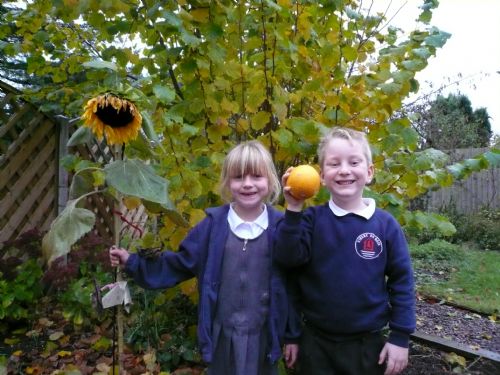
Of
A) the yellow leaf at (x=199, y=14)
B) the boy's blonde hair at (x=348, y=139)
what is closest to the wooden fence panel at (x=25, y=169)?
the yellow leaf at (x=199, y=14)

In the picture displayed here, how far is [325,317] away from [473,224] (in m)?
7.76

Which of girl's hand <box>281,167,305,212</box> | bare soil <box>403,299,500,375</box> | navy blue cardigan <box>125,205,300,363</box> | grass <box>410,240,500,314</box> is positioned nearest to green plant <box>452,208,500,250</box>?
grass <box>410,240,500,314</box>

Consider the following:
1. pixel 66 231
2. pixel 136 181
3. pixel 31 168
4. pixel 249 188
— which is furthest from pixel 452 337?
pixel 31 168

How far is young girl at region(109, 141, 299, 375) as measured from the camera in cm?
172

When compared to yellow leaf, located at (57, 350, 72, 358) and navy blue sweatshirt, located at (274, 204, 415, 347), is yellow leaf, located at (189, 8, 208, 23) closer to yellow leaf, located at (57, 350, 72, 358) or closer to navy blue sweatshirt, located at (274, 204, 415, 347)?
navy blue sweatshirt, located at (274, 204, 415, 347)

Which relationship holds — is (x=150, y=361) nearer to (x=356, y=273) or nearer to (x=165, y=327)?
(x=165, y=327)

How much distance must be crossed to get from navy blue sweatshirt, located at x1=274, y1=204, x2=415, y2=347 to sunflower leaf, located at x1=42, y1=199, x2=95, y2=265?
66 centimetres

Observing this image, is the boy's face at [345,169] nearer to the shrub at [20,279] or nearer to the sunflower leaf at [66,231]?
the sunflower leaf at [66,231]

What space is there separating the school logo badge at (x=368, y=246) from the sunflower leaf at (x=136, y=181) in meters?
0.72

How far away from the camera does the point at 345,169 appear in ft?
5.50

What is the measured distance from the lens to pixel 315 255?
5.69ft

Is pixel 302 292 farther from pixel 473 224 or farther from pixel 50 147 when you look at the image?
pixel 473 224

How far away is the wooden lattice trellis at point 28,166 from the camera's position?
12.5 ft

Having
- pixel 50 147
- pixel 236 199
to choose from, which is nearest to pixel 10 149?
pixel 50 147
